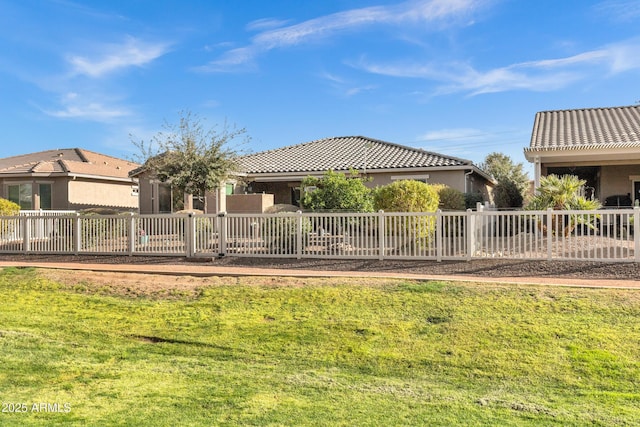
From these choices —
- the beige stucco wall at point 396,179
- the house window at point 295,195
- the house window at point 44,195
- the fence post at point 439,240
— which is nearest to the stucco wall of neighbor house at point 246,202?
the house window at point 295,195

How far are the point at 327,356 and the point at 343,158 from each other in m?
19.3

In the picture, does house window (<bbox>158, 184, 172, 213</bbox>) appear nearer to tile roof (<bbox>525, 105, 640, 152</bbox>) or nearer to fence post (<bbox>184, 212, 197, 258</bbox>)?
fence post (<bbox>184, 212, 197, 258</bbox>)

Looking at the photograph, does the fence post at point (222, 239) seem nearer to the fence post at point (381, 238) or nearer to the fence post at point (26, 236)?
the fence post at point (381, 238)

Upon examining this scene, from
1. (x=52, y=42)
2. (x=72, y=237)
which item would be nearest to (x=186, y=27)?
(x=52, y=42)

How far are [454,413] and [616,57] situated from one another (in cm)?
1965

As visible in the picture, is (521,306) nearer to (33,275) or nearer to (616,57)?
(33,275)

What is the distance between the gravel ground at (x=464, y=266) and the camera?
10805 millimetres

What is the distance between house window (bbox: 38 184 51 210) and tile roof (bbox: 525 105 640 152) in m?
25.0

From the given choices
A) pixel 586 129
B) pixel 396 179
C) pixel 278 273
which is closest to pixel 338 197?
pixel 278 273

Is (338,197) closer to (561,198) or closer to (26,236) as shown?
(561,198)

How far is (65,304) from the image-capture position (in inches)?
392

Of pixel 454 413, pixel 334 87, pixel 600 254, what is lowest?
pixel 454 413

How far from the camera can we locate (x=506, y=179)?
30.3 m

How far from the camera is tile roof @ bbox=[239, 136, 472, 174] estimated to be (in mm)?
23219
